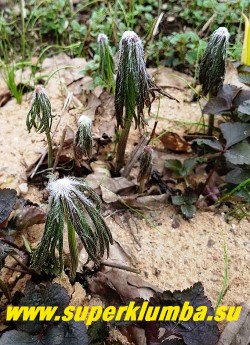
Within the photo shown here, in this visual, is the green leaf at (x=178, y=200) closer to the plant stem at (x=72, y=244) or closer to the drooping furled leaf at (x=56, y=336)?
the plant stem at (x=72, y=244)

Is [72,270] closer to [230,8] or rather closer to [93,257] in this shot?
[93,257]

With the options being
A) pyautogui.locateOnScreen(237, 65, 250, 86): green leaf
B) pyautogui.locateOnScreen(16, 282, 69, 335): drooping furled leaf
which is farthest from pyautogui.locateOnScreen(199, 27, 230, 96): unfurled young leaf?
pyautogui.locateOnScreen(16, 282, 69, 335): drooping furled leaf

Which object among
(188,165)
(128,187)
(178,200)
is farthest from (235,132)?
(128,187)

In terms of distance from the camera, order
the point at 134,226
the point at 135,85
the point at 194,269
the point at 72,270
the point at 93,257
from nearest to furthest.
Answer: the point at 93,257 < the point at 72,270 < the point at 135,85 < the point at 194,269 < the point at 134,226

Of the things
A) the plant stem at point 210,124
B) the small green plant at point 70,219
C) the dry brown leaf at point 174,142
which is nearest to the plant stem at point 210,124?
the plant stem at point 210,124

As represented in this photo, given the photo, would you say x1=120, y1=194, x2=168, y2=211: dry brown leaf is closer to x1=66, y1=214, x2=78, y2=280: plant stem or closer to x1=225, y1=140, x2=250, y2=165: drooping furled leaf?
x1=225, y1=140, x2=250, y2=165: drooping furled leaf

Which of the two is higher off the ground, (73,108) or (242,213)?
(73,108)

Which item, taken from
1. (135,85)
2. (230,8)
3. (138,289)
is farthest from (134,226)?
(230,8)
